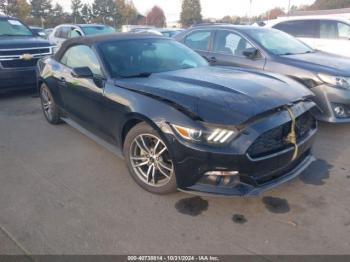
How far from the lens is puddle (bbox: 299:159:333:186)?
3.47 m

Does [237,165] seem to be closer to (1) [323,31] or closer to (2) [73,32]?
(1) [323,31]

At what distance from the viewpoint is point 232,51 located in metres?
5.99

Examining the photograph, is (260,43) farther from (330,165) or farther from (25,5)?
(25,5)

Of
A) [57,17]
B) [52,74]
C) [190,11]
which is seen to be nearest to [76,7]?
[57,17]

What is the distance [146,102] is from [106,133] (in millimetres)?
904

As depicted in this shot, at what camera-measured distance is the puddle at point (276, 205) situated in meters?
2.99

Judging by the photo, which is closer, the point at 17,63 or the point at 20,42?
the point at 17,63

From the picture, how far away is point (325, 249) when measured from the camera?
8.18ft

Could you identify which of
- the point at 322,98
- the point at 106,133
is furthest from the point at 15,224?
the point at 322,98

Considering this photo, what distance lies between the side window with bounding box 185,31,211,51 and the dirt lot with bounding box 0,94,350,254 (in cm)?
325

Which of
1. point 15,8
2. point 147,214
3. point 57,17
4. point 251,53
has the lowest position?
point 147,214

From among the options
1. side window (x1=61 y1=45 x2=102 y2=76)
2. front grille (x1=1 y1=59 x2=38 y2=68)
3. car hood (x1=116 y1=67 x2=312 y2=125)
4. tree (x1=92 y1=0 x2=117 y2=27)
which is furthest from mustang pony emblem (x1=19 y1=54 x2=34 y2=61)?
tree (x1=92 y1=0 x2=117 y2=27)

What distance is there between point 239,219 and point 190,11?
7062 cm

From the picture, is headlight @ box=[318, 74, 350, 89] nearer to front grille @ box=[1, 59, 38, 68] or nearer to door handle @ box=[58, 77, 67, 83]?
door handle @ box=[58, 77, 67, 83]
